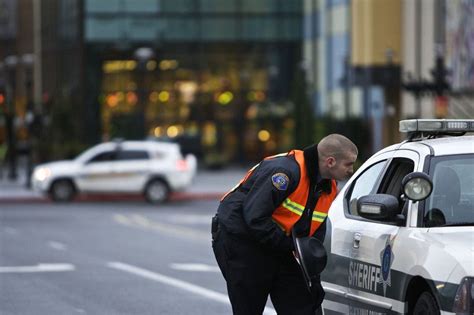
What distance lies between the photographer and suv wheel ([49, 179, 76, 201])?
3991cm

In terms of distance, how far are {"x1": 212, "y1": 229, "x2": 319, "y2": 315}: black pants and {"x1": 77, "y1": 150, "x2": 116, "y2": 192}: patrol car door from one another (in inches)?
1243

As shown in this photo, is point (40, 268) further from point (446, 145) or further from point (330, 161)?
point (330, 161)

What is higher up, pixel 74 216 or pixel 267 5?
pixel 267 5

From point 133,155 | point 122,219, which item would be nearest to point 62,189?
point 133,155

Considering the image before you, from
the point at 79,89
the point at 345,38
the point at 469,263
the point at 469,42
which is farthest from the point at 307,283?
the point at 79,89

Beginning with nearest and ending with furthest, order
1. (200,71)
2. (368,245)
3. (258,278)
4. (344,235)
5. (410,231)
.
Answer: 1. (258,278)
2. (410,231)
3. (368,245)
4. (344,235)
5. (200,71)

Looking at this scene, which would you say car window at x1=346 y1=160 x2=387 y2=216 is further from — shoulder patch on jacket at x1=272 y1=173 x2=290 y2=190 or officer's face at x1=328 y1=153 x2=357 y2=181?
shoulder patch on jacket at x1=272 y1=173 x2=290 y2=190

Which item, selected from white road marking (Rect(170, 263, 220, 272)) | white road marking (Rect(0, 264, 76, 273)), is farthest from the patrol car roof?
white road marking (Rect(0, 264, 76, 273))

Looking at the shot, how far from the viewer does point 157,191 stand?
131ft

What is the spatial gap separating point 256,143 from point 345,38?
953 centimetres

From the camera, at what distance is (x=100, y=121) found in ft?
221

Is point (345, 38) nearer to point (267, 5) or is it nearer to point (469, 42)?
point (267, 5)

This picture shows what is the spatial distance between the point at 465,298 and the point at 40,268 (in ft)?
39.1

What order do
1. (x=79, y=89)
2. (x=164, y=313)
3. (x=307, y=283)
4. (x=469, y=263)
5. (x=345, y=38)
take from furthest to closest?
(x=79, y=89) < (x=345, y=38) < (x=164, y=313) < (x=307, y=283) < (x=469, y=263)
